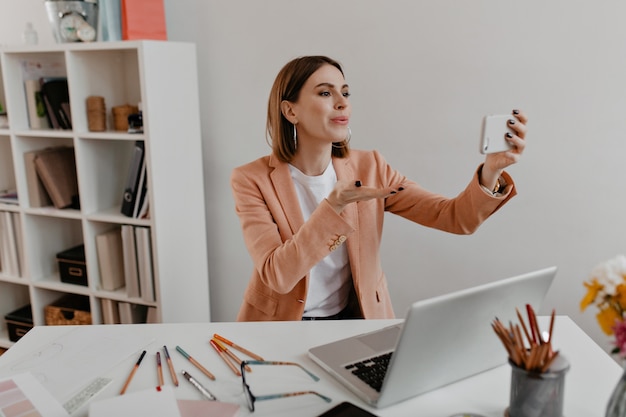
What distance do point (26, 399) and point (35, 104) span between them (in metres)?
1.75

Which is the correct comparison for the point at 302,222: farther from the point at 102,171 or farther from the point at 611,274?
the point at 102,171

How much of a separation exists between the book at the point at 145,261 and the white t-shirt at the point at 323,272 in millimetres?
872

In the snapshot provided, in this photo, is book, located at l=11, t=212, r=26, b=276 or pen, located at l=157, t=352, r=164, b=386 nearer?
pen, located at l=157, t=352, r=164, b=386

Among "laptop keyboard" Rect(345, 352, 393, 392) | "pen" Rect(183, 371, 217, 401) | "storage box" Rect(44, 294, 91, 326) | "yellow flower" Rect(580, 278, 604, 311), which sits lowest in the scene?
"storage box" Rect(44, 294, 91, 326)

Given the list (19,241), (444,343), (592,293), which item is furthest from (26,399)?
(19,241)

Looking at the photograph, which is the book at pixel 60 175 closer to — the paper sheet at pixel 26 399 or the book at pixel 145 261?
the book at pixel 145 261

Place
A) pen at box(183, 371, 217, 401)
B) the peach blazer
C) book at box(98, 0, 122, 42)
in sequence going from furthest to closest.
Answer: book at box(98, 0, 122, 42)
the peach blazer
pen at box(183, 371, 217, 401)

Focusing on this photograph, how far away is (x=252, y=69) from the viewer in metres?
2.46

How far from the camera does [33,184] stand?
2574 millimetres

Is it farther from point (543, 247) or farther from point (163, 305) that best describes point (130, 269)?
point (543, 247)

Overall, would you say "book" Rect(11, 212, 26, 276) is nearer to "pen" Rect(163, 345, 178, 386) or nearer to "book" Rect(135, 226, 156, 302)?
"book" Rect(135, 226, 156, 302)

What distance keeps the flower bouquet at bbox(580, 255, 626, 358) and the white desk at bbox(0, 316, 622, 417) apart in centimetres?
26

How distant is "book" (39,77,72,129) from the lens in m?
2.52

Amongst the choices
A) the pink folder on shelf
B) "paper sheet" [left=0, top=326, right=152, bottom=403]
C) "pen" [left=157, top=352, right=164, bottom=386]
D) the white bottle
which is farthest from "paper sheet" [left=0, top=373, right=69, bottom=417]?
the white bottle
